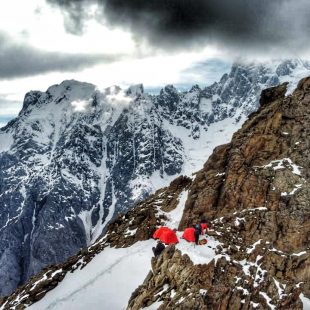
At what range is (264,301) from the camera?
36.8 m

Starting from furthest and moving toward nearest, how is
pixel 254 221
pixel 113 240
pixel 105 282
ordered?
pixel 113 240 → pixel 105 282 → pixel 254 221

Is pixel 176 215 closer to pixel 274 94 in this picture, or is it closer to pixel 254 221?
pixel 254 221

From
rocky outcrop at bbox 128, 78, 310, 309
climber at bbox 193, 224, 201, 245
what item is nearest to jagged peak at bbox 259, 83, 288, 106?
rocky outcrop at bbox 128, 78, 310, 309

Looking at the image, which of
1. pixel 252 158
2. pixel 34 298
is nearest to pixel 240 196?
pixel 252 158

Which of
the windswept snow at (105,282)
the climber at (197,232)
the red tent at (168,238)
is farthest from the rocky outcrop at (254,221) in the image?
the windswept snow at (105,282)

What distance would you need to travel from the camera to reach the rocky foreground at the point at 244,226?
120 ft

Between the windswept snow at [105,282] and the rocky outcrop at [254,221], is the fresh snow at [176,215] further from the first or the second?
the windswept snow at [105,282]

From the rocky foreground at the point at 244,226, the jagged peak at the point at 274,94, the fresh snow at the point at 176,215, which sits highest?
the jagged peak at the point at 274,94

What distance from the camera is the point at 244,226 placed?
46938 millimetres

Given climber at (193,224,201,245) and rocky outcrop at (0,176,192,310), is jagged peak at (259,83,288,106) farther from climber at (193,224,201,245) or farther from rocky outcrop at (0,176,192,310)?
climber at (193,224,201,245)

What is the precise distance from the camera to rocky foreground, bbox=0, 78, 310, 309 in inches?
1443

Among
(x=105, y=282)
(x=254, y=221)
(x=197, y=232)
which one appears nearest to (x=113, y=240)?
(x=105, y=282)

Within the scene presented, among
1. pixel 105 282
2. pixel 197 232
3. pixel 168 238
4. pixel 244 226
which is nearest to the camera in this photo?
pixel 197 232

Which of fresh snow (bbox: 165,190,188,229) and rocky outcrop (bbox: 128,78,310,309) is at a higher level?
rocky outcrop (bbox: 128,78,310,309)
